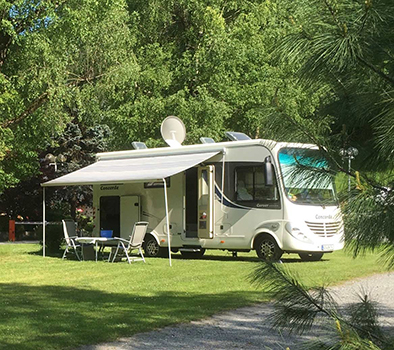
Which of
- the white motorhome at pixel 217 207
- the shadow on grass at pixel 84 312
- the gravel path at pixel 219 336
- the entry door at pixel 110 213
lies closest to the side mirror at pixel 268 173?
the white motorhome at pixel 217 207

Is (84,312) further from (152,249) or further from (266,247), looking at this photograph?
(152,249)

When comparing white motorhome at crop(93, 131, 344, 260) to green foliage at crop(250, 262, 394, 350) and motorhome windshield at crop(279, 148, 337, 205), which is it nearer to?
green foliage at crop(250, 262, 394, 350)

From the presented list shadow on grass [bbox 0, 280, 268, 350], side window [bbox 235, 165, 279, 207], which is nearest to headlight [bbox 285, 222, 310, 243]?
side window [bbox 235, 165, 279, 207]

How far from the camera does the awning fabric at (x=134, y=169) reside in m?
15.6

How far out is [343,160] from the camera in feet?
11.3

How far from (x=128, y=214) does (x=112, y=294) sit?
8.29m

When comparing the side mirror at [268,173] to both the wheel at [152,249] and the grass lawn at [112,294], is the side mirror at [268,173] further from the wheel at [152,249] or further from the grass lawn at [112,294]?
the wheel at [152,249]

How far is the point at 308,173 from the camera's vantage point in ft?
11.4

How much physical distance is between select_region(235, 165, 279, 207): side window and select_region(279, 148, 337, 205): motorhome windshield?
11.9 meters

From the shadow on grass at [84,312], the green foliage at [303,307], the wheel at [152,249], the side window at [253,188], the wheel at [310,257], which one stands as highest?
the side window at [253,188]

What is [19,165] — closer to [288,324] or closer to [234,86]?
[234,86]

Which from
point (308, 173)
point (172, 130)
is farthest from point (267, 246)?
point (308, 173)

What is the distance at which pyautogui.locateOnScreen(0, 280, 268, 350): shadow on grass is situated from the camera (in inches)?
269

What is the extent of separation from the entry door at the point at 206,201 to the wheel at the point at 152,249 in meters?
1.57
